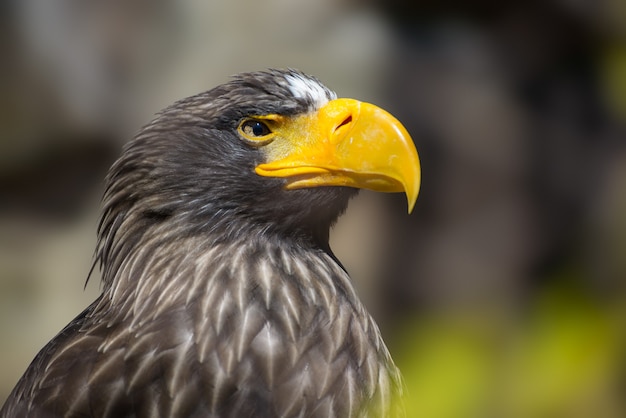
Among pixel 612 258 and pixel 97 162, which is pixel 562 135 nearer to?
pixel 612 258

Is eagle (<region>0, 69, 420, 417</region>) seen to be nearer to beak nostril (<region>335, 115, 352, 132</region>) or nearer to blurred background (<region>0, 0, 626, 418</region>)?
beak nostril (<region>335, 115, 352, 132</region>)

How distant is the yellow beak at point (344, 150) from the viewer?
1975 millimetres

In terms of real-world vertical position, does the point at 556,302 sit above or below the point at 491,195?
above

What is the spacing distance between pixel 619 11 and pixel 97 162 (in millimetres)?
4679

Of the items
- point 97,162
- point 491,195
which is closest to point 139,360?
point 491,195

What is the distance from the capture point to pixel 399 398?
2.05 meters

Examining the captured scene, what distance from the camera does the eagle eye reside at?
7.04 feet

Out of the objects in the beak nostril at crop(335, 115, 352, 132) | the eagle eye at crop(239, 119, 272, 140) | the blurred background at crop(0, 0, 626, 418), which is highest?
the beak nostril at crop(335, 115, 352, 132)

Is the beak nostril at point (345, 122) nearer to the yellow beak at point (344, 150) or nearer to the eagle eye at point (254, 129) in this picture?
the yellow beak at point (344, 150)

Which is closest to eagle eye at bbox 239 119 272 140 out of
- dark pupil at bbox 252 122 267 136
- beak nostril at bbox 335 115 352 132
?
dark pupil at bbox 252 122 267 136

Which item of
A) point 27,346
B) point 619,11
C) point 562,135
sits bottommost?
point 27,346

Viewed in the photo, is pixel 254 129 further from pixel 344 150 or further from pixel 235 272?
pixel 235 272

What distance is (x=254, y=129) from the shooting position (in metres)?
2.15

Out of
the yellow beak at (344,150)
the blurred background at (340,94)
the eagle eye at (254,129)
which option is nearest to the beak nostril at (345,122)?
the yellow beak at (344,150)
